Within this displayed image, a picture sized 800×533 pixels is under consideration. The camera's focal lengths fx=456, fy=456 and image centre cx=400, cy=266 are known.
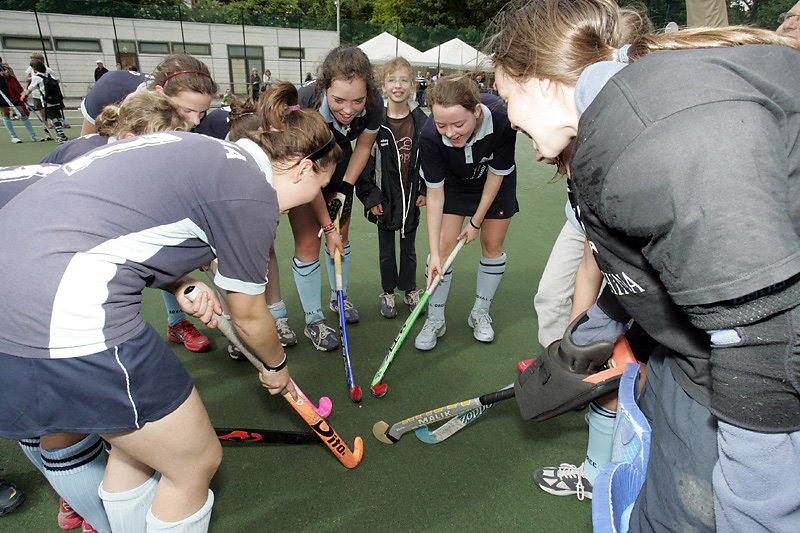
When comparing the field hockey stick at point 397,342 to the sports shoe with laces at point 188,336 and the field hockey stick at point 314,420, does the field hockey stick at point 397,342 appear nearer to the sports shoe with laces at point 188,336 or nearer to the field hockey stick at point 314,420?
the field hockey stick at point 314,420

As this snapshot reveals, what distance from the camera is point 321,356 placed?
9.55 feet

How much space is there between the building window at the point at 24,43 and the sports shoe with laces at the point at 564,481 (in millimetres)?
20621

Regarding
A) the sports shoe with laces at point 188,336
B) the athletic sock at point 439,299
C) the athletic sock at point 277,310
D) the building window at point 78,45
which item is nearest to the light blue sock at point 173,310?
the sports shoe with laces at point 188,336

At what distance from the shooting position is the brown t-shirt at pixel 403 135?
320 cm

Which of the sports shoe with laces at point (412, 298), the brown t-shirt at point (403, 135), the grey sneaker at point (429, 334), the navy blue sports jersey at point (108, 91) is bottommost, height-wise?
the sports shoe with laces at point (412, 298)

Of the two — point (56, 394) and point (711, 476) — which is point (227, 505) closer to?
point (56, 394)

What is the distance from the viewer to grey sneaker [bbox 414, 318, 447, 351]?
2.98 metres

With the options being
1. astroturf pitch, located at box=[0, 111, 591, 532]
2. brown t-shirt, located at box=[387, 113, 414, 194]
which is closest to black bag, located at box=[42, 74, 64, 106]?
astroturf pitch, located at box=[0, 111, 591, 532]

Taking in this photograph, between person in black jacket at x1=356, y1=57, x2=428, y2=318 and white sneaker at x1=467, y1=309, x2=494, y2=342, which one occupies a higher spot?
person in black jacket at x1=356, y1=57, x2=428, y2=318

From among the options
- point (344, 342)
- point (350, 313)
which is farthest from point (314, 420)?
point (350, 313)

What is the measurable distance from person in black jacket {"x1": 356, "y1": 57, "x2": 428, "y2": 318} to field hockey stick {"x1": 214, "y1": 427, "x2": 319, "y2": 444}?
4.42ft

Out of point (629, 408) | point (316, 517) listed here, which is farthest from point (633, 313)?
point (316, 517)

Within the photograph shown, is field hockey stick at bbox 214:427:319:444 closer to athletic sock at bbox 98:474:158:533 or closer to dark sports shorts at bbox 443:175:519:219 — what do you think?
athletic sock at bbox 98:474:158:533

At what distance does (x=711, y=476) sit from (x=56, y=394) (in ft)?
4.67
